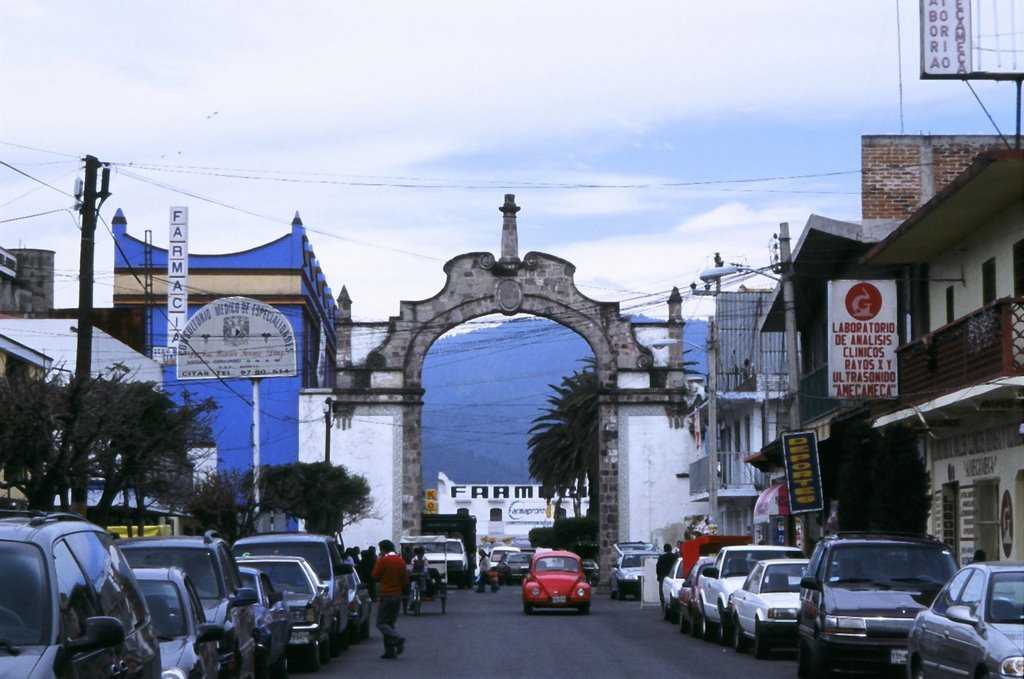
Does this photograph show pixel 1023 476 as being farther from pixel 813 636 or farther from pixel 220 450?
pixel 220 450

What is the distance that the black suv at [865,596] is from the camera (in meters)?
18.0

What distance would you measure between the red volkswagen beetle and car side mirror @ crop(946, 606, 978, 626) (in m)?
26.8

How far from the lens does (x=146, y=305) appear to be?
2670 inches

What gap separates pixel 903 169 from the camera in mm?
37094

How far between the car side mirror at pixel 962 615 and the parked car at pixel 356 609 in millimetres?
13665

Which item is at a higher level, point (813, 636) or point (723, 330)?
point (723, 330)

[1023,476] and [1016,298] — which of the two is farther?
[1023,476]

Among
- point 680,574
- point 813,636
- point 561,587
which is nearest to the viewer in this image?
point 813,636

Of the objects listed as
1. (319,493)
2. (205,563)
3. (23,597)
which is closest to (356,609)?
(205,563)

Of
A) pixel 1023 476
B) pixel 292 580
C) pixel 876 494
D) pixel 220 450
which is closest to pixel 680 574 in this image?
pixel 876 494

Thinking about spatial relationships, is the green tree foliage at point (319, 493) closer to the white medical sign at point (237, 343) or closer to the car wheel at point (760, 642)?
the white medical sign at point (237, 343)

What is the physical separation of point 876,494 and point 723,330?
39685 mm

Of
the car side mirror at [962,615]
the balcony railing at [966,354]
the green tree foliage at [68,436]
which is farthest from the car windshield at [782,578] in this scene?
the car side mirror at [962,615]

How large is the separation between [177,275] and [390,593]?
1549 inches
